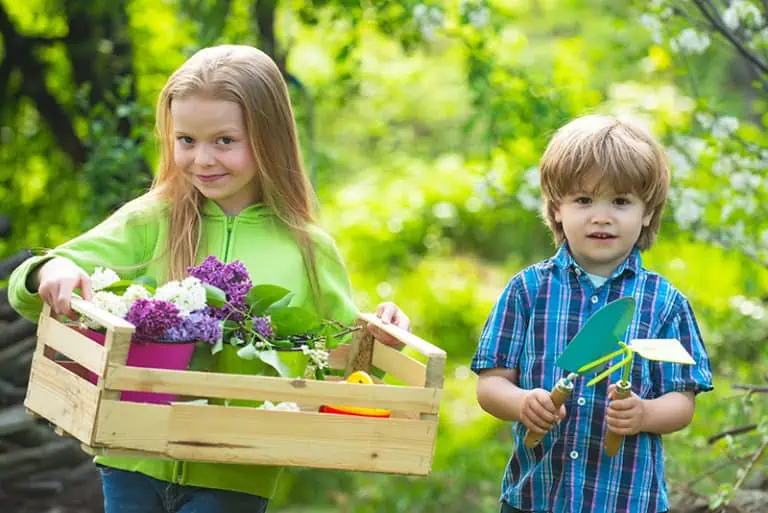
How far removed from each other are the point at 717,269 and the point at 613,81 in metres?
1.47

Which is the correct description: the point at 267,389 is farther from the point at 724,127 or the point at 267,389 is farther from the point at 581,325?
the point at 724,127

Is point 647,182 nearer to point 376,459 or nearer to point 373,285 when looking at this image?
point 376,459

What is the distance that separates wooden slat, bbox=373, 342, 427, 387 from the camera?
2.47 m

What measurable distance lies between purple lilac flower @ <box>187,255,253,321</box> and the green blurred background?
51.5 inches

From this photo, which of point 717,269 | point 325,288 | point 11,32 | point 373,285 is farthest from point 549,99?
point 717,269

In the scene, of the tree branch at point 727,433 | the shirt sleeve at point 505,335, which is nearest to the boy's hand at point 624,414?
the shirt sleeve at point 505,335

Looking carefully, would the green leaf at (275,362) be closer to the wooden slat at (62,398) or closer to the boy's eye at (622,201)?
the wooden slat at (62,398)

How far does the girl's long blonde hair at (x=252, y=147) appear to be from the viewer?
2.71m

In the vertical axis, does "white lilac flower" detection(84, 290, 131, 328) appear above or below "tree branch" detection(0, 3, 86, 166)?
below

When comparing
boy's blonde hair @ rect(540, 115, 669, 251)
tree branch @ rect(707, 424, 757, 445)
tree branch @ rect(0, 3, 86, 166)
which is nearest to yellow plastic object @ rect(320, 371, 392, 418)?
boy's blonde hair @ rect(540, 115, 669, 251)

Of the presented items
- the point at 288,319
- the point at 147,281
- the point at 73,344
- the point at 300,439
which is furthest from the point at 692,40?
the point at 73,344

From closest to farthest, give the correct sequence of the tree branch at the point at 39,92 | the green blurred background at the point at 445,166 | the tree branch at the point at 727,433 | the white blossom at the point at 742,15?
the tree branch at the point at 727,433
the white blossom at the point at 742,15
the green blurred background at the point at 445,166
the tree branch at the point at 39,92

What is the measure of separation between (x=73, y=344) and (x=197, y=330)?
23 cm

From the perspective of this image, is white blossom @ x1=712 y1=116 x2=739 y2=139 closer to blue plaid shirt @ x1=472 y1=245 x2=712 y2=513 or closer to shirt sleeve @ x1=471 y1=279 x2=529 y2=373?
blue plaid shirt @ x1=472 y1=245 x2=712 y2=513
